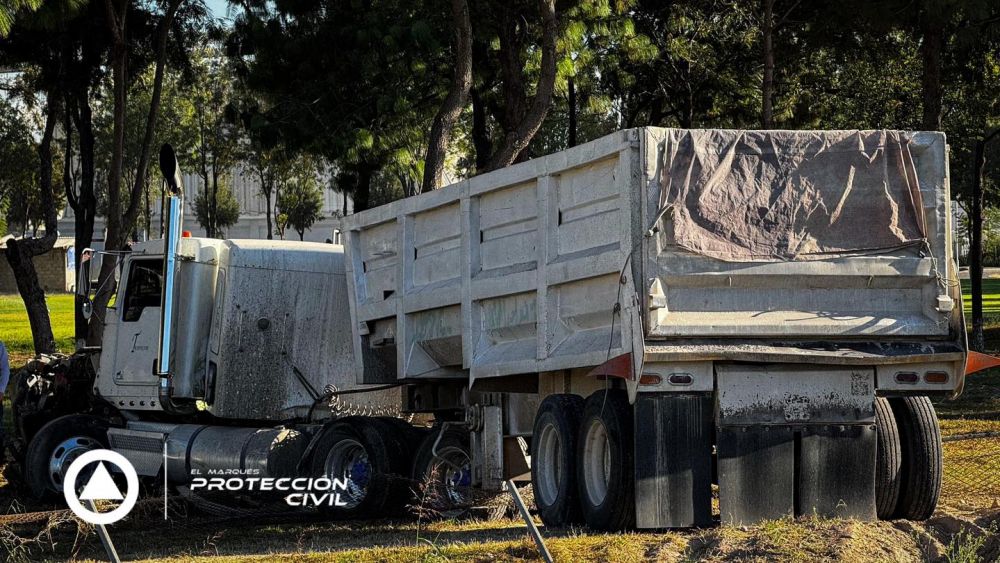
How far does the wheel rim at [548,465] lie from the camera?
10.0m

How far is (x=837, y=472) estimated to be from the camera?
9.03m

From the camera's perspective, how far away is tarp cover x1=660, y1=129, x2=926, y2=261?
8.78 metres

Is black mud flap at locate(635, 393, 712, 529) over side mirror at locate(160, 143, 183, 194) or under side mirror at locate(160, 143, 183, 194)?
under

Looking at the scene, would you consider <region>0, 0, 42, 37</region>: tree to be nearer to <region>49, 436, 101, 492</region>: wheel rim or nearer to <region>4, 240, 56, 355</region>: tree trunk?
<region>49, 436, 101, 492</region>: wheel rim

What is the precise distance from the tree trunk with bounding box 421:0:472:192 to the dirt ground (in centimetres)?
605

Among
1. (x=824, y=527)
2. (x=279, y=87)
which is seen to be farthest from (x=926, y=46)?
(x=824, y=527)

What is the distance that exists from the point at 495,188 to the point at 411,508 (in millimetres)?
2918

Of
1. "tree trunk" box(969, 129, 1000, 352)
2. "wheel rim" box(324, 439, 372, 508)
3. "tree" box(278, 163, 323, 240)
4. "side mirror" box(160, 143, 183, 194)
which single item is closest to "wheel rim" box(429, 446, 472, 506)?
"wheel rim" box(324, 439, 372, 508)

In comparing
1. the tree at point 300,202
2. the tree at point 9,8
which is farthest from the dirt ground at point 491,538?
the tree at point 300,202

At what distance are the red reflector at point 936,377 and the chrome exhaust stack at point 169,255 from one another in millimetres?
6964

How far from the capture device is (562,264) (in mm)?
9547

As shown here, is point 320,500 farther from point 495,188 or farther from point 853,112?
point 853,112

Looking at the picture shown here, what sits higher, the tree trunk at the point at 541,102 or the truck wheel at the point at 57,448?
the tree trunk at the point at 541,102

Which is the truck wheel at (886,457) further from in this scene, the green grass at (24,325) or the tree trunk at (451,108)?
the green grass at (24,325)
